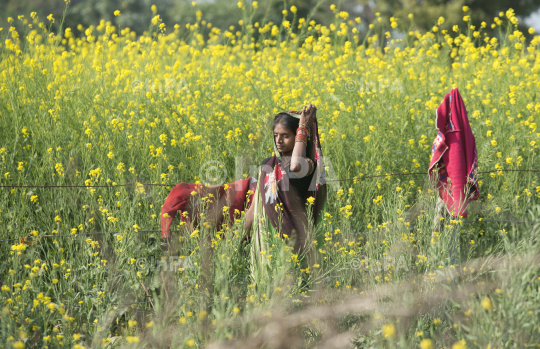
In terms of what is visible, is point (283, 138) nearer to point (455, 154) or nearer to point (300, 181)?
point (300, 181)

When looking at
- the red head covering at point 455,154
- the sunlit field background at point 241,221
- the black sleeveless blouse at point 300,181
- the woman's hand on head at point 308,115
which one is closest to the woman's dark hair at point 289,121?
the woman's hand on head at point 308,115

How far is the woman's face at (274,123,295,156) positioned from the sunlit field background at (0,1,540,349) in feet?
1.46

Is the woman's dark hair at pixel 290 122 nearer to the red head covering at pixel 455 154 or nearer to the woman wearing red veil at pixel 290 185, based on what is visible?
the woman wearing red veil at pixel 290 185

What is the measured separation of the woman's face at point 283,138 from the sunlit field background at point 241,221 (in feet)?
1.46

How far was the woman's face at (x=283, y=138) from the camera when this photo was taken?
97.2 inches

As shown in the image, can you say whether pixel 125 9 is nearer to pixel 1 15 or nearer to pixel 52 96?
pixel 1 15

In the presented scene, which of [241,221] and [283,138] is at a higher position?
[283,138]

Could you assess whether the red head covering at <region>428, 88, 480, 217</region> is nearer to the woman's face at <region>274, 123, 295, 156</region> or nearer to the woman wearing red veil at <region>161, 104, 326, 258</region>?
the woman wearing red veil at <region>161, 104, 326, 258</region>

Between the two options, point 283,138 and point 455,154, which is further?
point 455,154

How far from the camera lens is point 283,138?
248 centimetres

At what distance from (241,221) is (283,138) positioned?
507mm

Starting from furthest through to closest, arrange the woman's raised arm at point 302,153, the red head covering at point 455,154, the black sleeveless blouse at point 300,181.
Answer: the red head covering at point 455,154 → the black sleeveless blouse at point 300,181 → the woman's raised arm at point 302,153

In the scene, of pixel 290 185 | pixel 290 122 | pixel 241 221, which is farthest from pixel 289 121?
pixel 241 221

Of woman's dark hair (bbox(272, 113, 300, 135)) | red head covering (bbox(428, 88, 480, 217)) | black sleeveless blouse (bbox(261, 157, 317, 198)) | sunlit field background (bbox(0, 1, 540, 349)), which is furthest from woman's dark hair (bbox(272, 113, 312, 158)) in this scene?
red head covering (bbox(428, 88, 480, 217))
